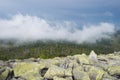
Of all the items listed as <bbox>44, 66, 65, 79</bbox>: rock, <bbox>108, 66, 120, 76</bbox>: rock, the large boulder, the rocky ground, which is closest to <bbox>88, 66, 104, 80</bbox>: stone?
the rocky ground

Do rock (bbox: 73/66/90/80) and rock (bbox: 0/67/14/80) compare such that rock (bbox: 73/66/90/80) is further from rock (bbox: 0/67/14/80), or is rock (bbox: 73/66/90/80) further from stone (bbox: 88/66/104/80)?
rock (bbox: 0/67/14/80)

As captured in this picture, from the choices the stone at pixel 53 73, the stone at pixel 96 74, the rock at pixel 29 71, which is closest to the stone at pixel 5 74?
the rock at pixel 29 71

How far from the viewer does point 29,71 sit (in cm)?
6119

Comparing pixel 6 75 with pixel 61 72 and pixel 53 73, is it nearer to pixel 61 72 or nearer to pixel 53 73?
pixel 53 73

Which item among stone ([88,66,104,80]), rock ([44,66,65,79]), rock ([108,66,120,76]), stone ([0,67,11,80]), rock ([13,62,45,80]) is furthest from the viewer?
rock ([108,66,120,76])

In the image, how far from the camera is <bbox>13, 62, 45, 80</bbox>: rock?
2340 inches

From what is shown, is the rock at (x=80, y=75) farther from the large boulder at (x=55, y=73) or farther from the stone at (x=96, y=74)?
the stone at (x=96, y=74)

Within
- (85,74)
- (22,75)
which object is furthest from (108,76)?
(22,75)

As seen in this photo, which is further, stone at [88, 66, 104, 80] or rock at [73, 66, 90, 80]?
stone at [88, 66, 104, 80]

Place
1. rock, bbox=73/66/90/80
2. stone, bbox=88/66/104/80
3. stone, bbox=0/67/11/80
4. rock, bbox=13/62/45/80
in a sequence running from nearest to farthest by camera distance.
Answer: rock, bbox=13/62/45/80, rock, bbox=73/66/90/80, stone, bbox=0/67/11/80, stone, bbox=88/66/104/80

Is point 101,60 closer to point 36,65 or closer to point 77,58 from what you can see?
point 77,58

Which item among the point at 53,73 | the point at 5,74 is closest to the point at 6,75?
the point at 5,74

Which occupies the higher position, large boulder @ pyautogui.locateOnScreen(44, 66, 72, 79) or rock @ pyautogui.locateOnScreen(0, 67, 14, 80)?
large boulder @ pyautogui.locateOnScreen(44, 66, 72, 79)

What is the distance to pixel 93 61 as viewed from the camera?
Answer: 245 feet
